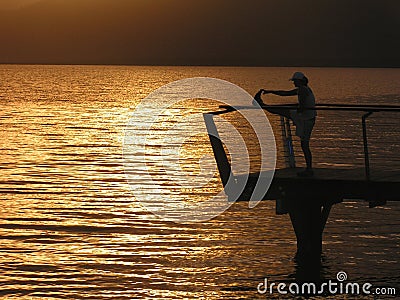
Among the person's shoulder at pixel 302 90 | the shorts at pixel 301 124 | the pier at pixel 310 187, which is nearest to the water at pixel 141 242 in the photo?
the pier at pixel 310 187

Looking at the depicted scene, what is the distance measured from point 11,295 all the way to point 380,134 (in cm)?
4374

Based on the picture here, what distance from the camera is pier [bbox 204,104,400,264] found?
20.3m

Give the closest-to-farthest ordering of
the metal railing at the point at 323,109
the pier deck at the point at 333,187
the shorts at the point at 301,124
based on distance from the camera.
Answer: the metal railing at the point at 323,109
the pier deck at the point at 333,187
the shorts at the point at 301,124

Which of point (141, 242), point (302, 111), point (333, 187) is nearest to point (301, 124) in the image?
point (302, 111)

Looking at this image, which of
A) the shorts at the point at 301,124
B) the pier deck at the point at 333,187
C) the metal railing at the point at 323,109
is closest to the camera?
the metal railing at the point at 323,109

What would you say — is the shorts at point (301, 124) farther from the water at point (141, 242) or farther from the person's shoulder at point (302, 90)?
the water at point (141, 242)

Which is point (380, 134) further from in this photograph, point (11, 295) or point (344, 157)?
point (11, 295)

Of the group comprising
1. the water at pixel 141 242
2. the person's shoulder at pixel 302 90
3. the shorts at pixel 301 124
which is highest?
the person's shoulder at pixel 302 90

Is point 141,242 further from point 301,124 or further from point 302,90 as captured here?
point 302,90

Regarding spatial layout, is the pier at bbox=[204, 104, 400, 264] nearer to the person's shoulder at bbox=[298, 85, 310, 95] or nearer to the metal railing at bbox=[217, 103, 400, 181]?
the metal railing at bbox=[217, 103, 400, 181]

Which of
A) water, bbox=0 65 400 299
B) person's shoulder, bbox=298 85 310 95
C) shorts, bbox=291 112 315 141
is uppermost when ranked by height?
person's shoulder, bbox=298 85 310 95

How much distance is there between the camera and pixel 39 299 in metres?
19.3

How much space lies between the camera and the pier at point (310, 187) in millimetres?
20281

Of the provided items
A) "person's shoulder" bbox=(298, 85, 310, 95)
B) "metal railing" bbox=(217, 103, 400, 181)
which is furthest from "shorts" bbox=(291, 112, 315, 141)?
"person's shoulder" bbox=(298, 85, 310, 95)
